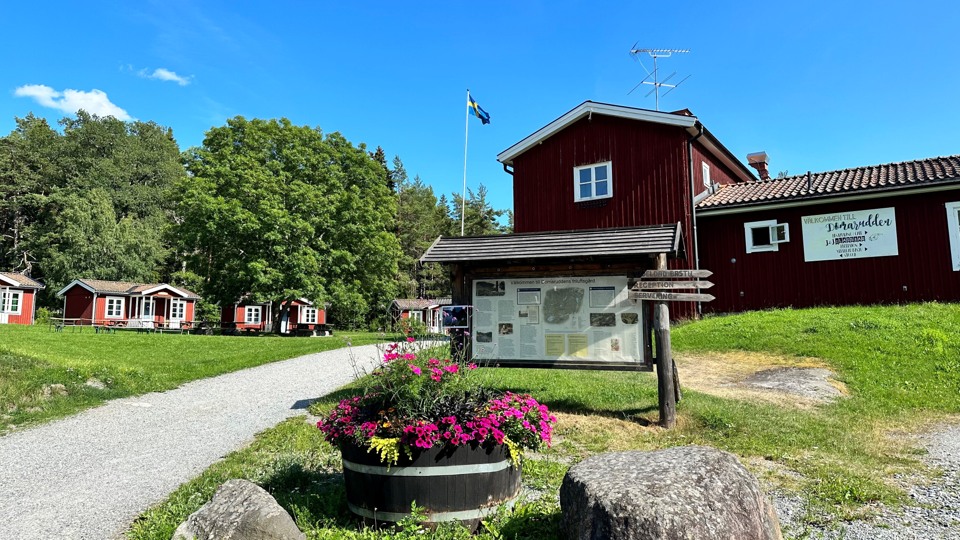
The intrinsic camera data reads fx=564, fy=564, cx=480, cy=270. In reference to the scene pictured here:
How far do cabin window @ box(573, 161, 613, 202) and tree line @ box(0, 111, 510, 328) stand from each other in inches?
728

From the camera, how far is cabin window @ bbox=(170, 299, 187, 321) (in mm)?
45312

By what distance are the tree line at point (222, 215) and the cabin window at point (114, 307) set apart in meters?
5.51

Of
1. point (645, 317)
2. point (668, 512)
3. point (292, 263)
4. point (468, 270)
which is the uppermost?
point (292, 263)

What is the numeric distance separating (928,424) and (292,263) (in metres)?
30.3

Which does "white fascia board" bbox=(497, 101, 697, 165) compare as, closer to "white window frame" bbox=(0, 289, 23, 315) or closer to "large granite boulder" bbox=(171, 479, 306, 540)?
"large granite boulder" bbox=(171, 479, 306, 540)

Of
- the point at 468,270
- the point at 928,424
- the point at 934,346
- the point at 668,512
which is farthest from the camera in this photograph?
the point at 934,346

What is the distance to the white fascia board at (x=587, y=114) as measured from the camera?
19078 mm

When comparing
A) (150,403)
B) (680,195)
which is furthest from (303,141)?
(150,403)

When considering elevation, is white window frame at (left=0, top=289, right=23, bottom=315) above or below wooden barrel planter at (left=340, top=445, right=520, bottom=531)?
above

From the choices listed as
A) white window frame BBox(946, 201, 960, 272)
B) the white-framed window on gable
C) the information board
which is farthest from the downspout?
the information board

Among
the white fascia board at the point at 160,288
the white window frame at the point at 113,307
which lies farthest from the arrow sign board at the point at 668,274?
the white window frame at the point at 113,307

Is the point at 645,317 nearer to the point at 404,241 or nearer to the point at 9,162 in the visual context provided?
the point at 404,241

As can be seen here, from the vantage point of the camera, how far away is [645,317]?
27.2ft

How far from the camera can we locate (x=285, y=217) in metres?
32.8
